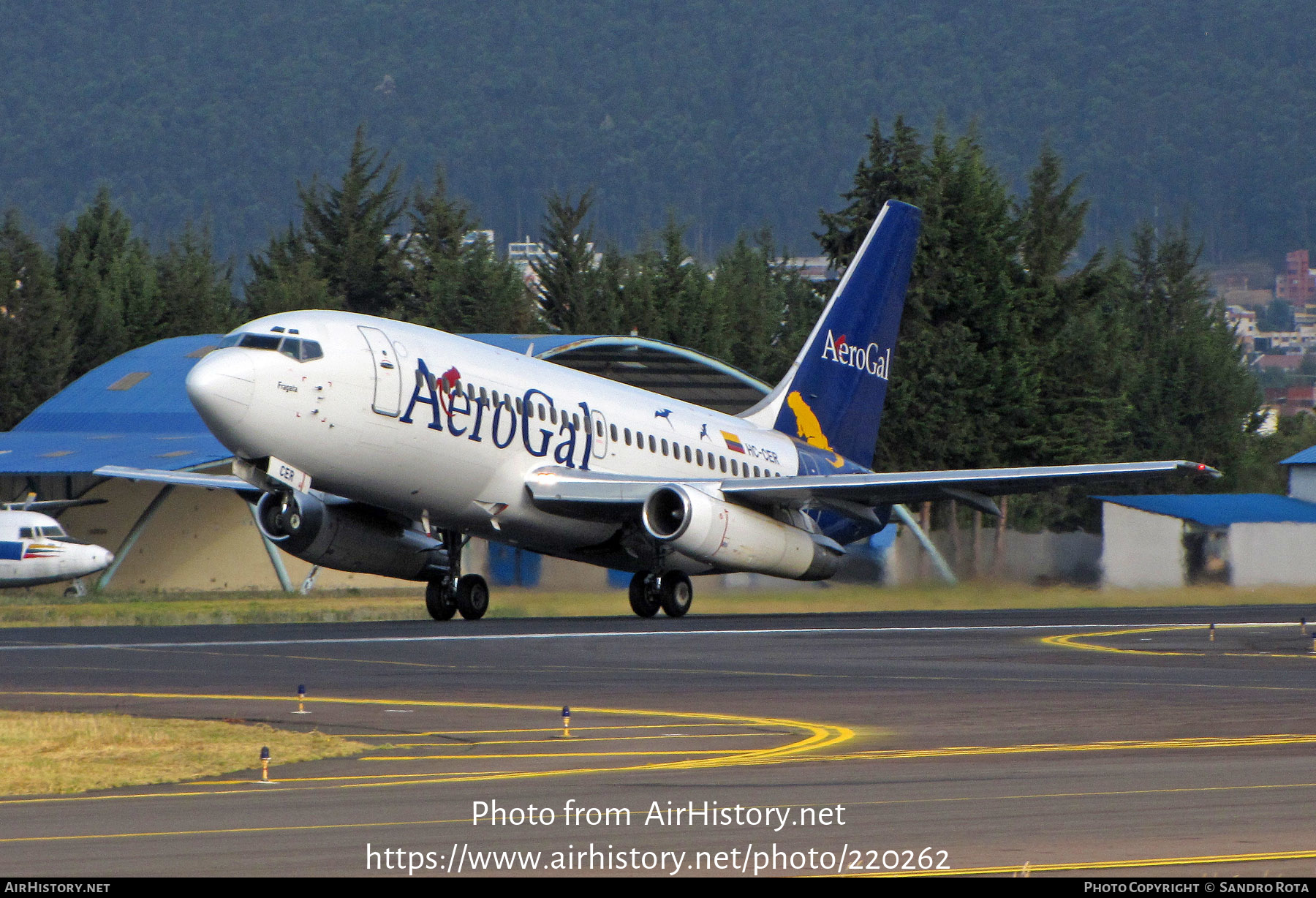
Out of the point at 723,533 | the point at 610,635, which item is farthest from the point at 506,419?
the point at 610,635

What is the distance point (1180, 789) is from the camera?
11.2 m

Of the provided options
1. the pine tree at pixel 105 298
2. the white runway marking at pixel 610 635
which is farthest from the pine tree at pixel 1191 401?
the white runway marking at pixel 610 635

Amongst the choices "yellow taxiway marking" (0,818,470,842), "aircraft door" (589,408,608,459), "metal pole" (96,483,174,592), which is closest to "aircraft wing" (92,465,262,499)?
"aircraft door" (589,408,608,459)

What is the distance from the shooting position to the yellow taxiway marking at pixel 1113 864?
8578 millimetres

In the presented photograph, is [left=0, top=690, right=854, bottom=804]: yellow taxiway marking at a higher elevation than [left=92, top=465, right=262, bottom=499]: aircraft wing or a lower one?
lower

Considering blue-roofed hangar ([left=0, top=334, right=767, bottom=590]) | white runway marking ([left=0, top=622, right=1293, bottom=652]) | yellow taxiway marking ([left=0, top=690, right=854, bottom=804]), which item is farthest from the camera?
blue-roofed hangar ([left=0, top=334, right=767, bottom=590])

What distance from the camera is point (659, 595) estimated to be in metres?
32.4

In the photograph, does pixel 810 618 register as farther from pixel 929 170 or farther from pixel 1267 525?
pixel 929 170

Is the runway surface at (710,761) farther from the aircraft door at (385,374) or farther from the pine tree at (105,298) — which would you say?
the pine tree at (105,298)

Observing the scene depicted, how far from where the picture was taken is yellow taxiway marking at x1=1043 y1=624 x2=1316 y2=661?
2320cm

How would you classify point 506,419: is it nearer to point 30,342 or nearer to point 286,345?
point 286,345

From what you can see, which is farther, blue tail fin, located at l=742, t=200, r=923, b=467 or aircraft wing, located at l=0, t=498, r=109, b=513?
aircraft wing, located at l=0, t=498, r=109, b=513

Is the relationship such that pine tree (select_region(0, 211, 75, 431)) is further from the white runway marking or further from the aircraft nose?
the white runway marking

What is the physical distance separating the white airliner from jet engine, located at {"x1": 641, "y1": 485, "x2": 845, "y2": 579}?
38 mm
